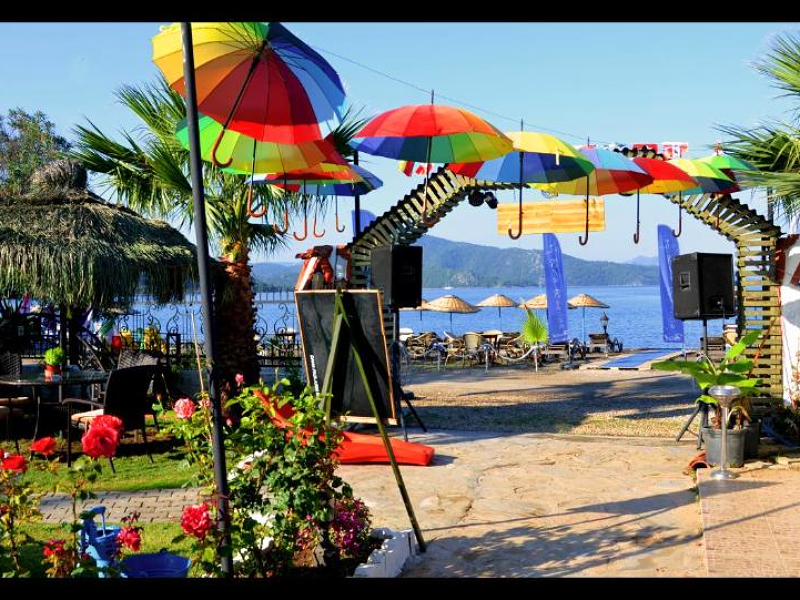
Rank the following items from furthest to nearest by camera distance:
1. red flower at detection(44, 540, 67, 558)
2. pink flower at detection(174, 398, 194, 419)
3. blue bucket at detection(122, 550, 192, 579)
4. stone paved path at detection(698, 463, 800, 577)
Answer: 1. stone paved path at detection(698, 463, 800, 577)
2. pink flower at detection(174, 398, 194, 419)
3. blue bucket at detection(122, 550, 192, 579)
4. red flower at detection(44, 540, 67, 558)

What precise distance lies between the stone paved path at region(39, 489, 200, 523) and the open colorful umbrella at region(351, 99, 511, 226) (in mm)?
3229

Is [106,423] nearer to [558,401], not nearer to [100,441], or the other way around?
[100,441]

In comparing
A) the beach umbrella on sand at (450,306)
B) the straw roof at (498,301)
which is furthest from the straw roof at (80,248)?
the straw roof at (498,301)

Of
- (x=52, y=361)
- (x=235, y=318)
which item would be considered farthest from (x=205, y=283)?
(x=235, y=318)

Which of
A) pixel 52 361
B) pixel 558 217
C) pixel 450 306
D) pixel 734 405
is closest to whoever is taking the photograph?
pixel 734 405

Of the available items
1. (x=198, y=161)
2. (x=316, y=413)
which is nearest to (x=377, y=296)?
(x=316, y=413)

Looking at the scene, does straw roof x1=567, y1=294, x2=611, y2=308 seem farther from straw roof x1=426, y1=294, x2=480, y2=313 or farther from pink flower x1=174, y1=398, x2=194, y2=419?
pink flower x1=174, y1=398, x2=194, y2=419

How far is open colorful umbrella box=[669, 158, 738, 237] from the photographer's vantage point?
412 inches

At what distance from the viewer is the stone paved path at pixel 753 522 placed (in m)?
4.83

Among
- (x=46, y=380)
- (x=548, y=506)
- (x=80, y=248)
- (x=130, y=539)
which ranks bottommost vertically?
(x=548, y=506)

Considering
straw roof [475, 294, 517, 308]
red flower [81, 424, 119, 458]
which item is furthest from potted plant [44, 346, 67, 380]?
straw roof [475, 294, 517, 308]

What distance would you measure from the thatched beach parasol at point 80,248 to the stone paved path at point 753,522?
6.65m

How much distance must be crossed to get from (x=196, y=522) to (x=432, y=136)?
5.59 m

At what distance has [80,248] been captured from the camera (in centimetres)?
966
